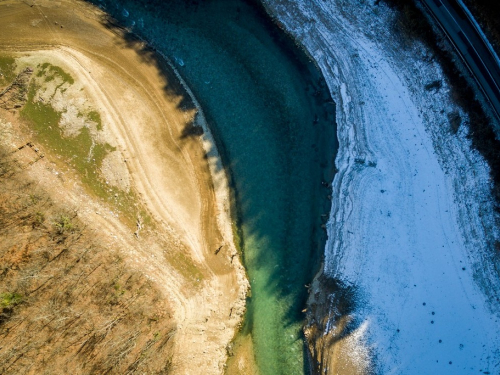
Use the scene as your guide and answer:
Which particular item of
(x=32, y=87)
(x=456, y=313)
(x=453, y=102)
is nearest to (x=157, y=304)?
(x=32, y=87)

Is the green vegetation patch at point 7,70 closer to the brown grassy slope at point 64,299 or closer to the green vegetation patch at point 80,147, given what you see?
the green vegetation patch at point 80,147

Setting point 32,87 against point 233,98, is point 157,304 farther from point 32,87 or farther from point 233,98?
point 32,87

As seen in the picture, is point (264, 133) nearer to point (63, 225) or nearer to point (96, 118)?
point (96, 118)

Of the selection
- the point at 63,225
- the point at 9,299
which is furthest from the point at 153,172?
the point at 9,299

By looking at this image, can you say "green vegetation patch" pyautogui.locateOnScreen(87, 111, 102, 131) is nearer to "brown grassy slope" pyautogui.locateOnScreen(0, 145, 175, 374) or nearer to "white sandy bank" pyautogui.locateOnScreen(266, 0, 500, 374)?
"brown grassy slope" pyautogui.locateOnScreen(0, 145, 175, 374)

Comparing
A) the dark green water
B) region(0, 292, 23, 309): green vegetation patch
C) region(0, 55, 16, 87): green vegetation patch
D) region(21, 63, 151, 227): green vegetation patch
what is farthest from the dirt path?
region(0, 292, 23, 309): green vegetation patch
